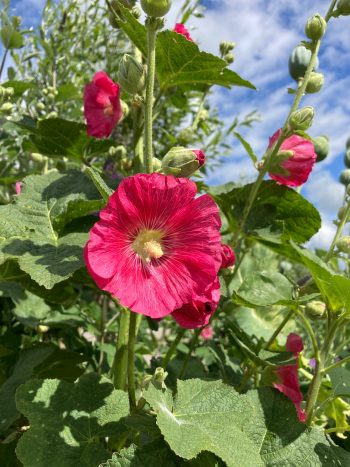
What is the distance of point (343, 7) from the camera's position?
944 millimetres

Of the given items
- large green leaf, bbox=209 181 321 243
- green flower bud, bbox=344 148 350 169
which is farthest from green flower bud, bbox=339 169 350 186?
large green leaf, bbox=209 181 321 243

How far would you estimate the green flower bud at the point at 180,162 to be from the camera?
72 cm

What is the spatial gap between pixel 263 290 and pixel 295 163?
0.27 m

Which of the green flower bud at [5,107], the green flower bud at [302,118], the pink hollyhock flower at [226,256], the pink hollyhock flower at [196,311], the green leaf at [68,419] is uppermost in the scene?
the green flower bud at [302,118]

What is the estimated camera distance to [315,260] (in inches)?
29.4

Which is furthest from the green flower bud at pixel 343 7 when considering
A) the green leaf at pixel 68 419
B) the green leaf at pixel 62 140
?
the green leaf at pixel 68 419

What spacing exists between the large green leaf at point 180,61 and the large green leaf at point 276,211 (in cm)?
25

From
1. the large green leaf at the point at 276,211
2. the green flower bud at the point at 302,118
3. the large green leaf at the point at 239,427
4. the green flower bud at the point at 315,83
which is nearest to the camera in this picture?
the large green leaf at the point at 239,427

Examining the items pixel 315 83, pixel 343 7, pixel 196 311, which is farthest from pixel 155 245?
pixel 343 7

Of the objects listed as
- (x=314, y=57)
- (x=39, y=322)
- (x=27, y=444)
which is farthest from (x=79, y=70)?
(x=27, y=444)

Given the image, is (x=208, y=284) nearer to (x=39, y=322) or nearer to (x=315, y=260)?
(x=315, y=260)

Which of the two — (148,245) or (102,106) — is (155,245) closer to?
(148,245)

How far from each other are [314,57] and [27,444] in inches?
33.5

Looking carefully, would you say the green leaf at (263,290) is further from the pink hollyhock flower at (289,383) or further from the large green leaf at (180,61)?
the large green leaf at (180,61)
